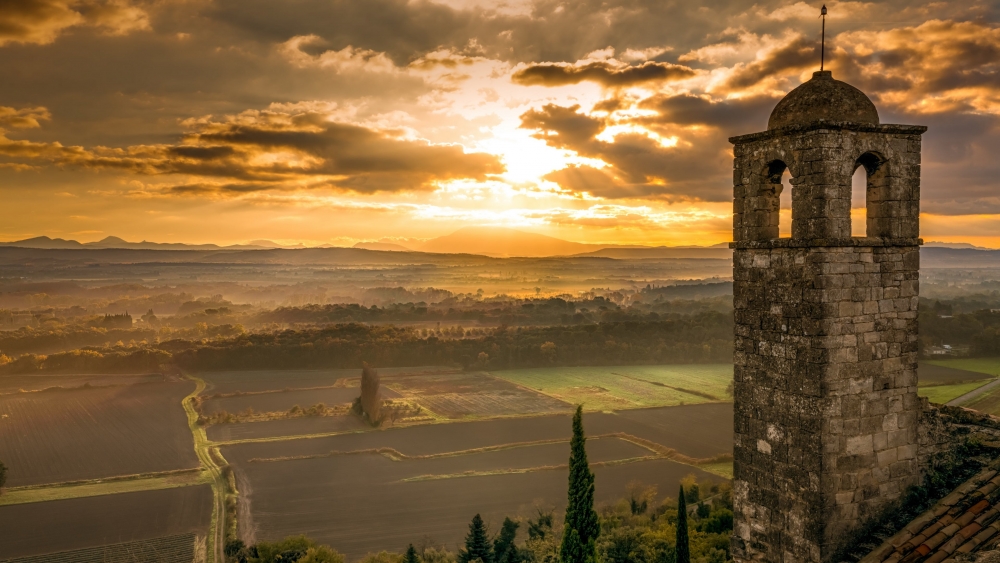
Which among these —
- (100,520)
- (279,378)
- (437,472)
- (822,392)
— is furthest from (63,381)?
(822,392)

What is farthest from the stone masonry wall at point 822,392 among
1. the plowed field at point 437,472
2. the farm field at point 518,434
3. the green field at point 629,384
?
the green field at point 629,384

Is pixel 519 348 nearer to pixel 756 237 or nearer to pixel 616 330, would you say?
pixel 616 330

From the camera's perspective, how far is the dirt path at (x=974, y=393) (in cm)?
4588

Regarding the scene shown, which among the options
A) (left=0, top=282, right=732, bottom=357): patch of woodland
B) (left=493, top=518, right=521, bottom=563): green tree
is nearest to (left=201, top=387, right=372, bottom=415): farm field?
(left=0, top=282, right=732, bottom=357): patch of woodland

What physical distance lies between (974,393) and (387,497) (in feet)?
149

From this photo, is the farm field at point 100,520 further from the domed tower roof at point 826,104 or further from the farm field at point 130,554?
the domed tower roof at point 826,104

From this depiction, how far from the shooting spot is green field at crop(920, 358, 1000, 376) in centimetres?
5900

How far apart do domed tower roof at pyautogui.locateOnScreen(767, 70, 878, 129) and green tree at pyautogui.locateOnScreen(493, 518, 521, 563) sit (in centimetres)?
2408

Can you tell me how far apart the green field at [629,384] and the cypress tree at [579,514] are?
4481 cm

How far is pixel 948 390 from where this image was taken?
50.4 metres

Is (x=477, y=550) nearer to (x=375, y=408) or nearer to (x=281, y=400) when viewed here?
(x=375, y=408)

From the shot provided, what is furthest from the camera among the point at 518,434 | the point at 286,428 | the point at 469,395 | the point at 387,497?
the point at 469,395

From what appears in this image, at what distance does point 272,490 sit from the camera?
42875 millimetres

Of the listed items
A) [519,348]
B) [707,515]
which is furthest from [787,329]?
[519,348]
